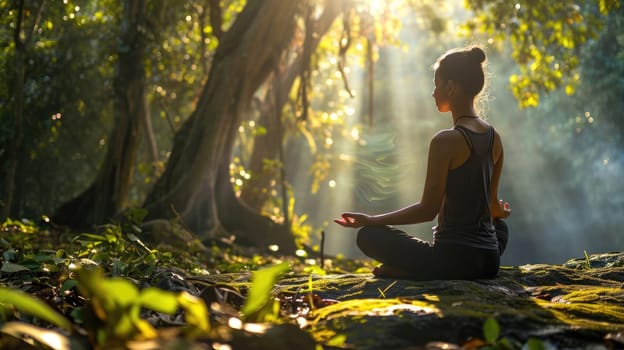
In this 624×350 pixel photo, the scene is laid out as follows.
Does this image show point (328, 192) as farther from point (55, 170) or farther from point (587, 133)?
point (55, 170)

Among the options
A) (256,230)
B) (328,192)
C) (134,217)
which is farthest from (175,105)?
(328,192)

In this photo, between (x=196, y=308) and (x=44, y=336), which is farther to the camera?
(x=196, y=308)

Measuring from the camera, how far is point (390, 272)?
3439mm

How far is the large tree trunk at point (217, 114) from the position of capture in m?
7.99

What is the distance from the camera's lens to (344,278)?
3334 millimetres

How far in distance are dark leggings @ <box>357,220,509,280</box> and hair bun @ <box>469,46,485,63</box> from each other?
1021mm

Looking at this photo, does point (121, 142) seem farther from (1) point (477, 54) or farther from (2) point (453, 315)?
(2) point (453, 315)

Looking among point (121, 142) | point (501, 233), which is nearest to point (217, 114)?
point (121, 142)

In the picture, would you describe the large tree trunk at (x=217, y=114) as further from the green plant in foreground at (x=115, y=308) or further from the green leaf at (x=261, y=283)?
the green plant in foreground at (x=115, y=308)

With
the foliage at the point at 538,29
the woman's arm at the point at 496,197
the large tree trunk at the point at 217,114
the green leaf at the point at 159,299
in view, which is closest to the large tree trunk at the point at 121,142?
the large tree trunk at the point at 217,114

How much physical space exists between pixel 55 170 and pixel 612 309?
575 inches

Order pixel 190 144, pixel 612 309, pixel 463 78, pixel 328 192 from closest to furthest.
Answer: pixel 612 309
pixel 463 78
pixel 190 144
pixel 328 192

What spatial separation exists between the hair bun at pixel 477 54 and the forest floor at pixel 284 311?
1.19 meters

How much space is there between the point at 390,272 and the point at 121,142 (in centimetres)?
603
